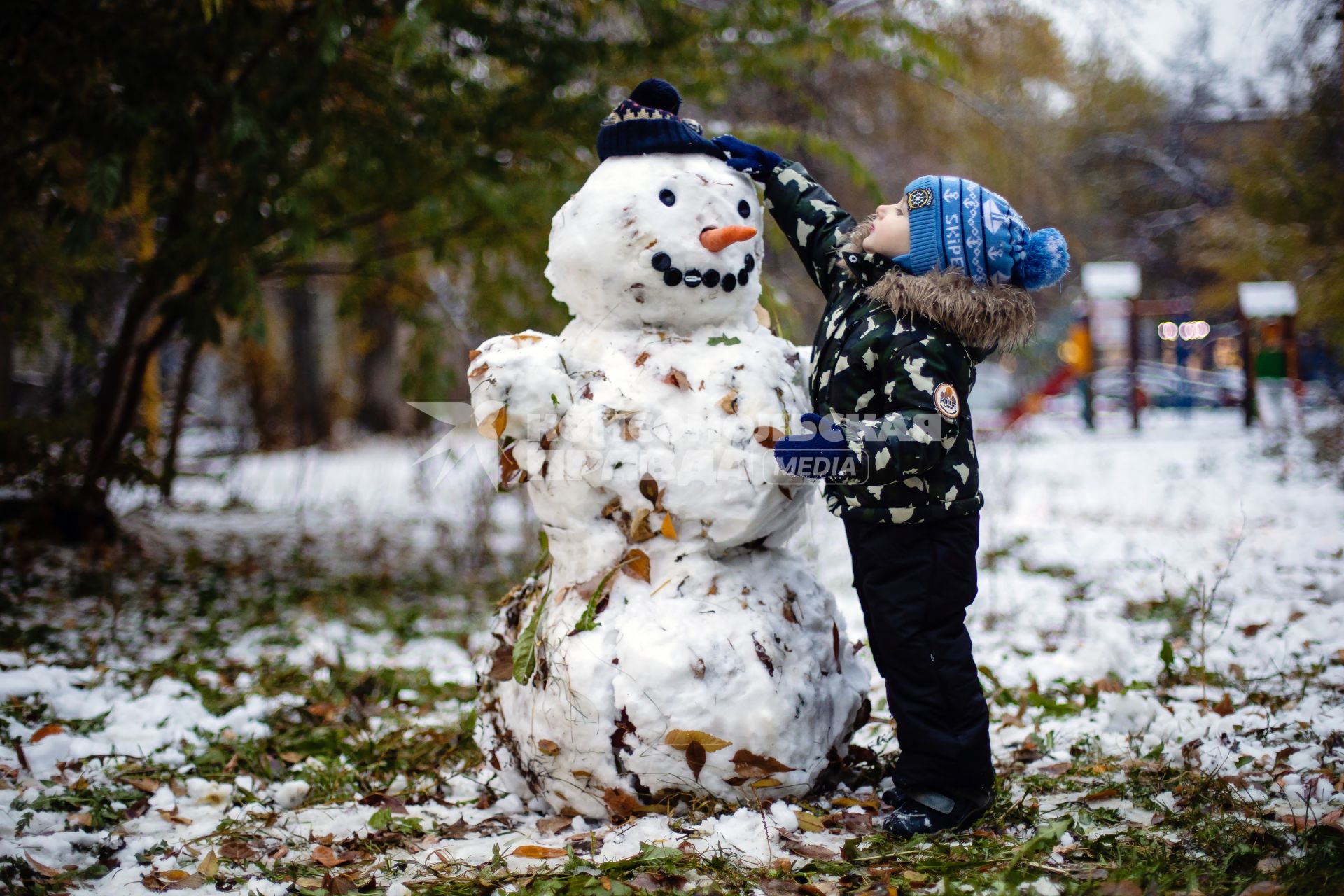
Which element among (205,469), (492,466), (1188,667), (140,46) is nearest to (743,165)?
(492,466)

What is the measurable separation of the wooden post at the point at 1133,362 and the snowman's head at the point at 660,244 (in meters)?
10.7

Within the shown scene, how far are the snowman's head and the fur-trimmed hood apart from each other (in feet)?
1.34

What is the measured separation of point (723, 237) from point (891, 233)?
421mm

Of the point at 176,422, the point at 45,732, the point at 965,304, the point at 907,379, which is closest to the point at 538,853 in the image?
the point at 907,379

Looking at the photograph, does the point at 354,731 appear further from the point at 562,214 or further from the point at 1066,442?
the point at 1066,442

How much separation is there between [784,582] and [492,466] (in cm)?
85

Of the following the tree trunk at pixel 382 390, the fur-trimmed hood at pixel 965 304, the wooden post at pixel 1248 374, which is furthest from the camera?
the tree trunk at pixel 382 390

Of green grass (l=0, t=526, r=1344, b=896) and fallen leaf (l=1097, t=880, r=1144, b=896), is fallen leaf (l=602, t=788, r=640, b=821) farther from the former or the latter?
fallen leaf (l=1097, t=880, r=1144, b=896)

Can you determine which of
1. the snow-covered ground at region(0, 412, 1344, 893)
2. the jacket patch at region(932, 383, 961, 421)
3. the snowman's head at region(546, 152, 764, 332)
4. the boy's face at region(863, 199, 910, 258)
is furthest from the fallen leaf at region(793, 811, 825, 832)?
the boy's face at region(863, 199, 910, 258)

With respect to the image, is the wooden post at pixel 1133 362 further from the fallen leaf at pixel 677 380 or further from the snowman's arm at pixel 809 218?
the fallen leaf at pixel 677 380

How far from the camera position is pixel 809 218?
2.59 meters

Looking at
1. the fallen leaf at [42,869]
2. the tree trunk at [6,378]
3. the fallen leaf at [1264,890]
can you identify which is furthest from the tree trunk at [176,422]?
the fallen leaf at [1264,890]

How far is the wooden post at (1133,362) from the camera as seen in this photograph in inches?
463

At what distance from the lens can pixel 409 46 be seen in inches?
142
